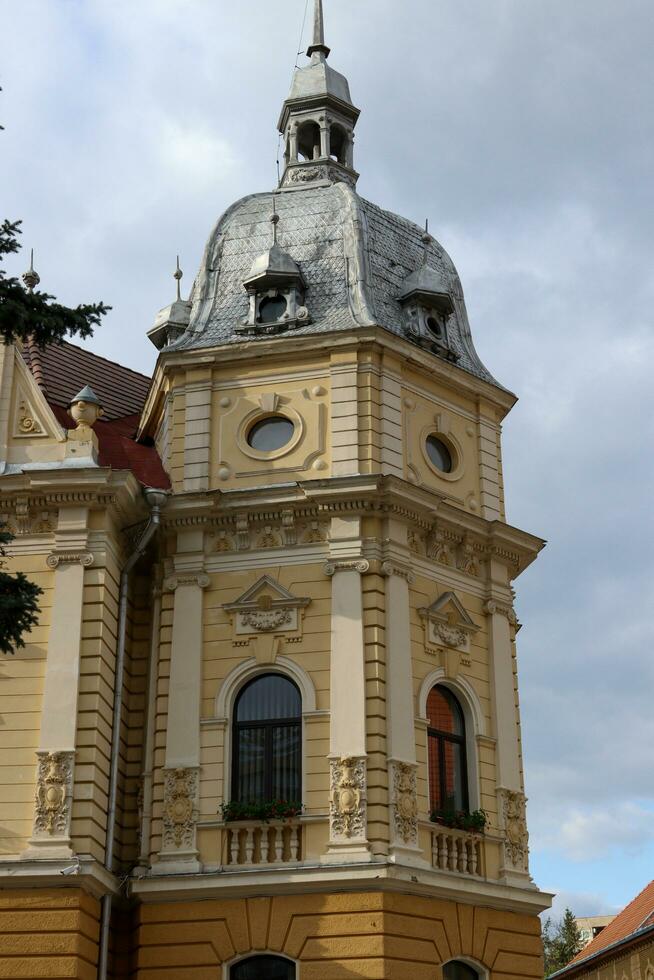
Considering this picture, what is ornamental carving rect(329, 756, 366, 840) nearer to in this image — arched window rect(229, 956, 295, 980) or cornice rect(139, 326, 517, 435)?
arched window rect(229, 956, 295, 980)

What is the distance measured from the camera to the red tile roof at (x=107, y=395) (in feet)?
88.4

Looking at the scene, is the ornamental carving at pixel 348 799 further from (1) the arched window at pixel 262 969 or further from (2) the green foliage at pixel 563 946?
(2) the green foliage at pixel 563 946

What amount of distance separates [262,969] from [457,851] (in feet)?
12.6

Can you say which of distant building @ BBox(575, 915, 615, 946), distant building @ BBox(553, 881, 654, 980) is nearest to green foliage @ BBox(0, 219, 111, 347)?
distant building @ BBox(553, 881, 654, 980)

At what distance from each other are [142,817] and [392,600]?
18.6ft

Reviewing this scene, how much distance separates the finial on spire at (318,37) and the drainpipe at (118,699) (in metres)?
17.4

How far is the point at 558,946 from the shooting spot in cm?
6481

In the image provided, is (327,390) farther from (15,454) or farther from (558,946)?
(558,946)

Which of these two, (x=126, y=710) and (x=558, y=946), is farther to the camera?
(x=558, y=946)

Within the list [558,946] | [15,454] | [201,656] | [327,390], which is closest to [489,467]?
[327,390]

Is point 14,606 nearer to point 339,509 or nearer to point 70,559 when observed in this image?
point 70,559

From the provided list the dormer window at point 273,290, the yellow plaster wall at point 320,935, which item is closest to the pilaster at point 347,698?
the yellow plaster wall at point 320,935

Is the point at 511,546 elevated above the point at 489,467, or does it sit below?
below

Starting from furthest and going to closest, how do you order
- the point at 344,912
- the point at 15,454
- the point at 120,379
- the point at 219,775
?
the point at 120,379
the point at 15,454
the point at 219,775
the point at 344,912
